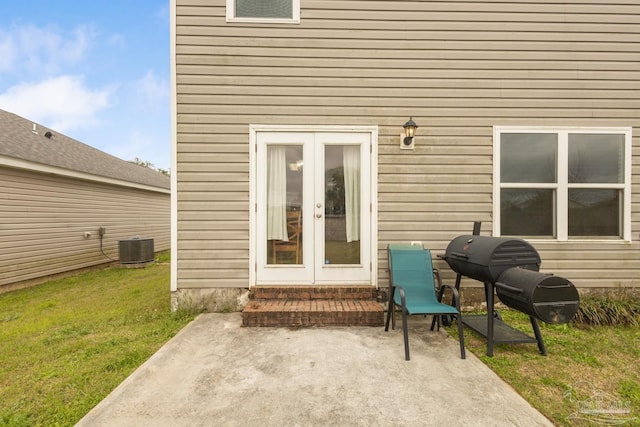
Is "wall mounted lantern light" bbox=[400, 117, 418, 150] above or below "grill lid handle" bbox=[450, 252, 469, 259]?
above

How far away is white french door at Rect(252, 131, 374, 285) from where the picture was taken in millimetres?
3812

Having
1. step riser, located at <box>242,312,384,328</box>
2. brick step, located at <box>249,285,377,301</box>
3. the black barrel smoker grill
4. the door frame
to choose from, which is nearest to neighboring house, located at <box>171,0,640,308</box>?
the door frame

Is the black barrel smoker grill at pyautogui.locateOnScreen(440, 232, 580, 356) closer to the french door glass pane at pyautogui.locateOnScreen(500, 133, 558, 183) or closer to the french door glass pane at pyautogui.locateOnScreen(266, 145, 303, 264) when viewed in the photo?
the french door glass pane at pyautogui.locateOnScreen(500, 133, 558, 183)

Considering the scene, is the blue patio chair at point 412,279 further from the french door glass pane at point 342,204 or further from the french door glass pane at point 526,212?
the french door glass pane at point 526,212

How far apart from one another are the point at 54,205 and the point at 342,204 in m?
6.94

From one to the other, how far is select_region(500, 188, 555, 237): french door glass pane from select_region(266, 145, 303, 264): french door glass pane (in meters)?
2.86

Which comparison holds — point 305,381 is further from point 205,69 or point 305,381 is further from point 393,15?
point 393,15

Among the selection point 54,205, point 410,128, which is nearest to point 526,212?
point 410,128

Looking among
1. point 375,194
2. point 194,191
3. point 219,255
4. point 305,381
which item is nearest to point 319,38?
point 375,194

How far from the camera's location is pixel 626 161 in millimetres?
3885

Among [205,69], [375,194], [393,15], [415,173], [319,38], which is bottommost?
[375,194]

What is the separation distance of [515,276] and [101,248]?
372 inches

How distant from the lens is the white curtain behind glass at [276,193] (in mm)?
3867

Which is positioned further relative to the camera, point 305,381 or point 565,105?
point 565,105
